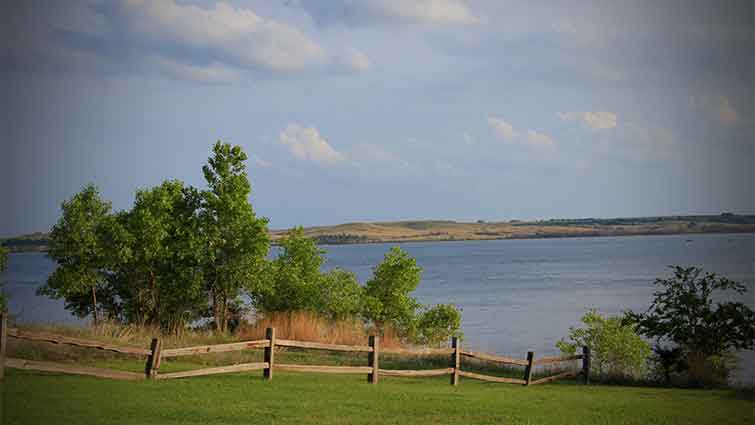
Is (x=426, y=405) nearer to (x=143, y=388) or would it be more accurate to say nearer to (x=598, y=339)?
(x=143, y=388)

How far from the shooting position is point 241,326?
2166 cm

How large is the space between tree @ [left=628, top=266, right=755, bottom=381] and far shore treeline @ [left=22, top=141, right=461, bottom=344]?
1010 centimetres

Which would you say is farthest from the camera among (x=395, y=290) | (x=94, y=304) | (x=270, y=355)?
(x=395, y=290)

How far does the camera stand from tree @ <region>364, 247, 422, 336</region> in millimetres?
24938

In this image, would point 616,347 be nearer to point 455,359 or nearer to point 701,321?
point 701,321

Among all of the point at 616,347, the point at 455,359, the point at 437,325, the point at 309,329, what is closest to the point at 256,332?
the point at 309,329

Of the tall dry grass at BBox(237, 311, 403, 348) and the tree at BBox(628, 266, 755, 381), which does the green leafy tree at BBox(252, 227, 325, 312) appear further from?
the tree at BBox(628, 266, 755, 381)

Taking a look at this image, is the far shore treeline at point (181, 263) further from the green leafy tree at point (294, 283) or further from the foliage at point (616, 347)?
the foliage at point (616, 347)

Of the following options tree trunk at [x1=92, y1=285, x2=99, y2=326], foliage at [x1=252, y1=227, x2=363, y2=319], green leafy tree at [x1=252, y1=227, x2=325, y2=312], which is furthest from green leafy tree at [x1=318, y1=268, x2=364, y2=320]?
tree trunk at [x1=92, y1=285, x2=99, y2=326]

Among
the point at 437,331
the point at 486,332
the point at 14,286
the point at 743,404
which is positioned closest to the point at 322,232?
the point at 14,286

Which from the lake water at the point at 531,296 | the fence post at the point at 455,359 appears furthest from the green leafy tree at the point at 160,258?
the fence post at the point at 455,359

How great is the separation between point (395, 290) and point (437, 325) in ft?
6.63

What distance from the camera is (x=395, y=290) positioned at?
25.0 meters

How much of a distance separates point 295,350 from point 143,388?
313 inches
